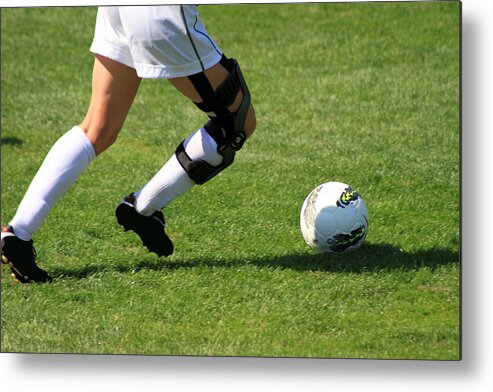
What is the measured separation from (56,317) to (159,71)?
858 millimetres

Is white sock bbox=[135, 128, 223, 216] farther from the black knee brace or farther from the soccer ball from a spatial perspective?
the soccer ball

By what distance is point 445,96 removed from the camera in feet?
15.0

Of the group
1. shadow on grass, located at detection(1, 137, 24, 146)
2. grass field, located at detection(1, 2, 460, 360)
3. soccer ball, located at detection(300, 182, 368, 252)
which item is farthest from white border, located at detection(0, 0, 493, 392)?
shadow on grass, located at detection(1, 137, 24, 146)

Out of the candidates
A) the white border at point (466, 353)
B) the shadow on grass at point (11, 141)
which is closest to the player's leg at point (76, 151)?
the white border at point (466, 353)

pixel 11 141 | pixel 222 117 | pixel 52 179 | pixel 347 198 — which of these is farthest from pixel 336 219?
pixel 11 141

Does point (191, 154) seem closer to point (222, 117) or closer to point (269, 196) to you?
point (222, 117)

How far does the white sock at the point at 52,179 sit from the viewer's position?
350 centimetres

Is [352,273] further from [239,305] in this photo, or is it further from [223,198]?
[223,198]

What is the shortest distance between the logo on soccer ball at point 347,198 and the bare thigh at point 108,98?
0.77 metres

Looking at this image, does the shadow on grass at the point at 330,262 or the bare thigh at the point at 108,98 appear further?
the shadow on grass at the point at 330,262

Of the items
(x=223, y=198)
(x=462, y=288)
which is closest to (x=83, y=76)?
(x=223, y=198)

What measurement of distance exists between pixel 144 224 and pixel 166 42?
0.70m

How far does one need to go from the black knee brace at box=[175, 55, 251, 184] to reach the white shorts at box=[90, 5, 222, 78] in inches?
2.0

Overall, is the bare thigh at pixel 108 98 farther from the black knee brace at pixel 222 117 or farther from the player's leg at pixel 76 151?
the black knee brace at pixel 222 117
